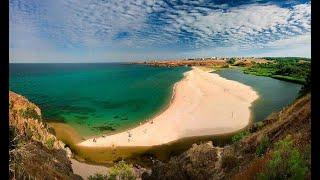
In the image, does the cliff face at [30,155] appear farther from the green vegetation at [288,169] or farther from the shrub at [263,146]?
the shrub at [263,146]

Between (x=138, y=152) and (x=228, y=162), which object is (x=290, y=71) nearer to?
(x=138, y=152)

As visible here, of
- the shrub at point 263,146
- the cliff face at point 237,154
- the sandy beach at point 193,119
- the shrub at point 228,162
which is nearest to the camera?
the cliff face at point 237,154

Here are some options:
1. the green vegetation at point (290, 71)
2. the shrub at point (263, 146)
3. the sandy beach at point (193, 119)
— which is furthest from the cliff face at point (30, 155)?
the green vegetation at point (290, 71)

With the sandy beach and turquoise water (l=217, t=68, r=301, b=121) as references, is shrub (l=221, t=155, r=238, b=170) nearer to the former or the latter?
the sandy beach

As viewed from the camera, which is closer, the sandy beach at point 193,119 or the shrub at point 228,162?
the shrub at point 228,162

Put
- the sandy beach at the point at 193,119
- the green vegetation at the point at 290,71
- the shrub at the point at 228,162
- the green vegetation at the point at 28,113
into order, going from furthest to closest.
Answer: the green vegetation at the point at 290,71, the sandy beach at the point at 193,119, the green vegetation at the point at 28,113, the shrub at the point at 228,162

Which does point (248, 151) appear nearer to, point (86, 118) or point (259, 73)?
point (86, 118)

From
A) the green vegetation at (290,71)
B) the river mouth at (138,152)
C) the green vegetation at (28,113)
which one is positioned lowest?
the river mouth at (138,152)
